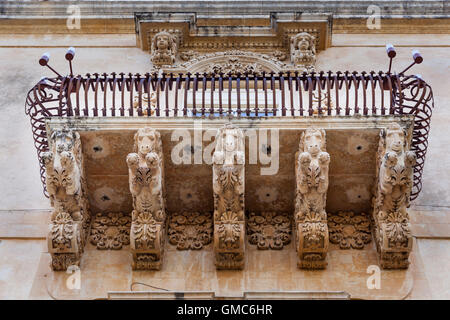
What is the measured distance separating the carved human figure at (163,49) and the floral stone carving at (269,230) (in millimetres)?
4637

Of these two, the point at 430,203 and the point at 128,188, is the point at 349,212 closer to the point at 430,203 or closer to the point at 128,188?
the point at 430,203

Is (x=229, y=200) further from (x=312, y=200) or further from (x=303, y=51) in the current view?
(x=303, y=51)

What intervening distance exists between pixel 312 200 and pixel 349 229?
0.88 metres

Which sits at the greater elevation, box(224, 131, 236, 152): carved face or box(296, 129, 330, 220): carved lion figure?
box(224, 131, 236, 152): carved face

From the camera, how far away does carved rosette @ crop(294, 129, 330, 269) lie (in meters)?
11.2

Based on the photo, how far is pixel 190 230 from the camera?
11.9 m

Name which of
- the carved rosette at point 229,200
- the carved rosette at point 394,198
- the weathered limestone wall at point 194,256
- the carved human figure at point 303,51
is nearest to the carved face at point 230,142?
the carved rosette at point 229,200

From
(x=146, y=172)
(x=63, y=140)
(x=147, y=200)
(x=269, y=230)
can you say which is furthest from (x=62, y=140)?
(x=269, y=230)

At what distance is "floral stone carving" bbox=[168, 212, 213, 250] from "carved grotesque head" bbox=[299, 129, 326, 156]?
1656 millimetres

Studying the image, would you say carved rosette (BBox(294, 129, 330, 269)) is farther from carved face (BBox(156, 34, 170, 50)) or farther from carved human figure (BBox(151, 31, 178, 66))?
carved face (BBox(156, 34, 170, 50))

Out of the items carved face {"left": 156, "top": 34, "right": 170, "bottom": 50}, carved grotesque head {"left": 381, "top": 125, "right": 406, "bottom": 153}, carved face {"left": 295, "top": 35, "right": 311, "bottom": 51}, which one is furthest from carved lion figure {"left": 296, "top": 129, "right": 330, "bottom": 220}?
carved face {"left": 156, "top": 34, "right": 170, "bottom": 50}

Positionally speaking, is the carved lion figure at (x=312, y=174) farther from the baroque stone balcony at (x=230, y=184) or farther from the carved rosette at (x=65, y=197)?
the carved rosette at (x=65, y=197)
